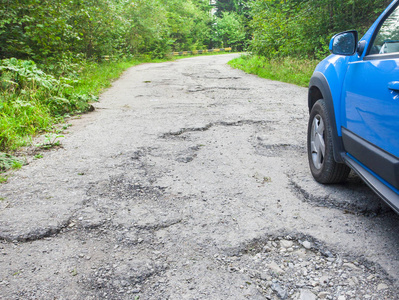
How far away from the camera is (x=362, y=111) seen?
2.15 metres

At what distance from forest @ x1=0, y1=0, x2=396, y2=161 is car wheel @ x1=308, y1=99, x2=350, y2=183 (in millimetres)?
3509

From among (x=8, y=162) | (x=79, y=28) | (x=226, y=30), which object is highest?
(x=226, y=30)

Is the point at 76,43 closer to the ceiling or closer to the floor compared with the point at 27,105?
closer to the ceiling

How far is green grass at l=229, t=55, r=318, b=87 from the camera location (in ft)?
32.1

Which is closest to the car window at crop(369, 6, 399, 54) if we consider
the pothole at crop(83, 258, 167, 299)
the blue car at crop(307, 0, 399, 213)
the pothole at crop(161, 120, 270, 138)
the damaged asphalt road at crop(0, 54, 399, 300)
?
the blue car at crop(307, 0, 399, 213)

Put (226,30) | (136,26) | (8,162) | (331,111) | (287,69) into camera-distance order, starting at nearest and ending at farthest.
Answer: (331,111), (8,162), (287,69), (136,26), (226,30)

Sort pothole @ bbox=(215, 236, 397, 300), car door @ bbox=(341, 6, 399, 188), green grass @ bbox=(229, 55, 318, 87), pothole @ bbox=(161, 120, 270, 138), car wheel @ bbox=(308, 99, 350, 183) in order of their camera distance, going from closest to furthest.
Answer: pothole @ bbox=(215, 236, 397, 300)
car door @ bbox=(341, 6, 399, 188)
car wheel @ bbox=(308, 99, 350, 183)
pothole @ bbox=(161, 120, 270, 138)
green grass @ bbox=(229, 55, 318, 87)

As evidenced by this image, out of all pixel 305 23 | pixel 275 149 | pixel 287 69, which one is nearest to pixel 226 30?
pixel 305 23

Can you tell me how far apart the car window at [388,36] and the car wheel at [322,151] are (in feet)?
2.18

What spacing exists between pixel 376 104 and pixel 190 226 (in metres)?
1.42

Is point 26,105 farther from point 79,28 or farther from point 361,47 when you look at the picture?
point 79,28

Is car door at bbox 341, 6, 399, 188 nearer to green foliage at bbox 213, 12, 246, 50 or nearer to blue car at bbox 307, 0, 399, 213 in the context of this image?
blue car at bbox 307, 0, 399, 213

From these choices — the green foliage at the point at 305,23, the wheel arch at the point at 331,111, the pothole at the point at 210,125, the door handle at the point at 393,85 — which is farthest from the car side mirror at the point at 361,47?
the green foliage at the point at 305,23

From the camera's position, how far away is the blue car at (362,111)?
183cm
